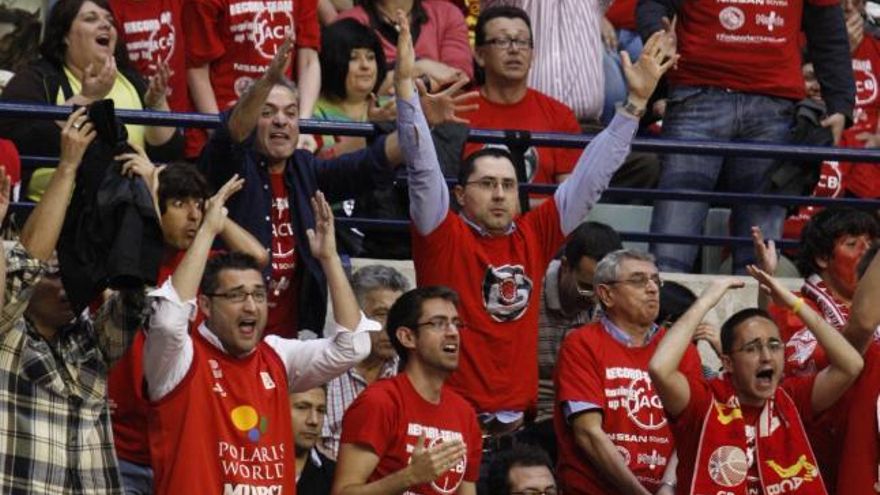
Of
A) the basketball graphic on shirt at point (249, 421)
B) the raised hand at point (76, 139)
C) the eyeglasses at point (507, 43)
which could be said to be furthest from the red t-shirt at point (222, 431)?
the eyeglasses at point (507, 43)

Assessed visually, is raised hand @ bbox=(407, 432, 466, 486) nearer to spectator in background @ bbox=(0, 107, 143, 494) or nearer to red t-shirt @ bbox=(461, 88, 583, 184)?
spectator in background @ bbox=(0, 107, 143, 494)

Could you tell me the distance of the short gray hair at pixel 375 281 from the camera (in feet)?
38.0

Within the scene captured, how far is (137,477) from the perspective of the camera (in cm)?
1023

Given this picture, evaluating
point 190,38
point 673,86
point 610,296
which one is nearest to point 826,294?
point 610,296

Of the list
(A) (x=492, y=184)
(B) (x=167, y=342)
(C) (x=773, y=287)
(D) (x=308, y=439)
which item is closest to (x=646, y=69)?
(A) (x=492, y=184)

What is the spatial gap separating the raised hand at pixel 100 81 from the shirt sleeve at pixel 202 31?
1419mm

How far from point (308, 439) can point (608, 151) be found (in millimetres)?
1856

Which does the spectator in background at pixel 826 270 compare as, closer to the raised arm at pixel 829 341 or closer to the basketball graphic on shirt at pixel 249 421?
the raised arm at pixel 829 341

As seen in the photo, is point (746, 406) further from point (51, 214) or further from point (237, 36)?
point (237, 36)

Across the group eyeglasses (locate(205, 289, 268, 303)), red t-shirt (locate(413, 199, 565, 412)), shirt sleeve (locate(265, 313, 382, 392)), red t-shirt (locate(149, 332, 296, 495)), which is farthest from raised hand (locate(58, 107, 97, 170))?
red t-shirt (locate(413, 199, 565, 412))

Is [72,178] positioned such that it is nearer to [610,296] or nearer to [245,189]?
[245,189]

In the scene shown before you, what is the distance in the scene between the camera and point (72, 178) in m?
9.67

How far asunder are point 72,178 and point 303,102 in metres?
3.04

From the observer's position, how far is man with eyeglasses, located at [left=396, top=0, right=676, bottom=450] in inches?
437
